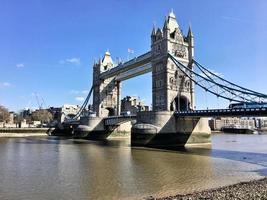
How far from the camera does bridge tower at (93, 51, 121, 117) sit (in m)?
83.4

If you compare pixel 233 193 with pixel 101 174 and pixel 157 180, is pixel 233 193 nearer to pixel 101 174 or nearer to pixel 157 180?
pixel 157 180

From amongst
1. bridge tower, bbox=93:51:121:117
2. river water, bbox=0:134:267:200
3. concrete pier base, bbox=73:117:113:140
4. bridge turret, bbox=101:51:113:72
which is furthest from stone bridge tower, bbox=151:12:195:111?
bridge turret, bbox=101:51:113:72

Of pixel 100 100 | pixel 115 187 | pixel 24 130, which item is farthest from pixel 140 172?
pixel 24 130

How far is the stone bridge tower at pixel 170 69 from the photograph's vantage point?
52812 mm

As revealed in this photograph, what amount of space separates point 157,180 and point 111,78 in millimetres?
68649

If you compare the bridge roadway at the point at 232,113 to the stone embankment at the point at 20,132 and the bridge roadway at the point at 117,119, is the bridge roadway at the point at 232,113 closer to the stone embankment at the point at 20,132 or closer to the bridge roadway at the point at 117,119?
the bridge roadway at the point at 117,119

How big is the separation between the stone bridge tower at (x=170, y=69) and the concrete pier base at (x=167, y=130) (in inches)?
188

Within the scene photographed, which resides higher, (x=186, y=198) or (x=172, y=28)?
(x=172, y=28)

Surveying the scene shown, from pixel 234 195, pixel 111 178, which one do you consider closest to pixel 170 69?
pixel 111 178

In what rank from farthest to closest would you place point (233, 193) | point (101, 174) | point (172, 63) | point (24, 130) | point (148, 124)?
point (24, 130)
point (172, 63)
point (148, 124)
point (101, 174)
point (233, 193)

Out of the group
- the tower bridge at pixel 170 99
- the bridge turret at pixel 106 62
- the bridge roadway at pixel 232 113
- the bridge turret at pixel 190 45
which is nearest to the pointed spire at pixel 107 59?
the bridge turret at pixel 106 62

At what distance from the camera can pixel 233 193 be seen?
1276 cm

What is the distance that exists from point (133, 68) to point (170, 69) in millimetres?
16806

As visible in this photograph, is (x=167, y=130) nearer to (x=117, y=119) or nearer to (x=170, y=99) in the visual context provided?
(x=170, y=99)
